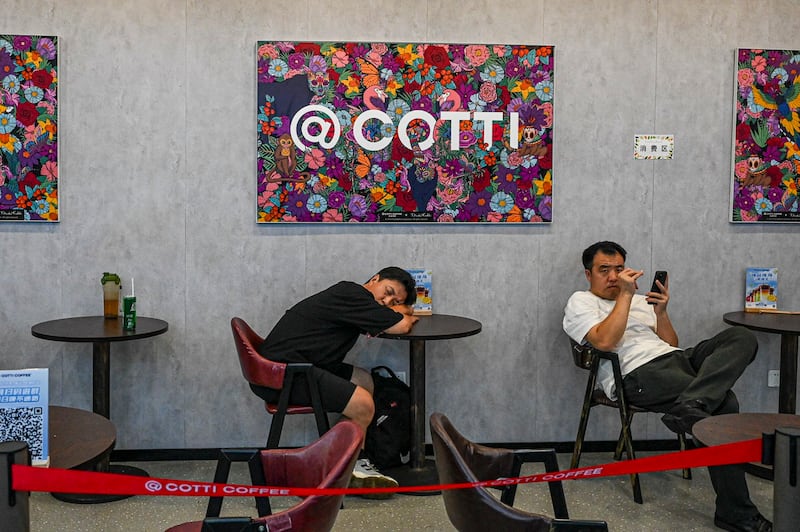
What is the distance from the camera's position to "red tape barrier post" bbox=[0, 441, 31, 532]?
5.19 ft

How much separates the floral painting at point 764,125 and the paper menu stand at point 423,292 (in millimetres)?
1870

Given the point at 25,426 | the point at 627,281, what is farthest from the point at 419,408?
the point at 25,426

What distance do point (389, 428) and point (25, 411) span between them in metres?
2.35

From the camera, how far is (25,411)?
1998 millimetres

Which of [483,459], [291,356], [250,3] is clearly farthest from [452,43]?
[483,459]

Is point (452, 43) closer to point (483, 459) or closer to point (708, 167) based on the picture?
point (708, 167)

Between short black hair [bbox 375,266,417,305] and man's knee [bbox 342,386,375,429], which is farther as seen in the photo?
short black hair [bbox 375,266,417,305]

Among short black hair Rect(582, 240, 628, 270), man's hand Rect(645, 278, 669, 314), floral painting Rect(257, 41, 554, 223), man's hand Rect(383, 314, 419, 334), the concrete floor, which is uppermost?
floral painting Rect(257, 41, 554, 223)

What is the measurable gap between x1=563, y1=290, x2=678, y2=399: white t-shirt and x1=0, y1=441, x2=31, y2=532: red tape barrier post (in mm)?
2854

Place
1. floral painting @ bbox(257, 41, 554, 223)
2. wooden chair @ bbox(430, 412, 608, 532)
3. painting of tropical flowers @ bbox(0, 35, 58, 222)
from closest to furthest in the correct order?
wooden chair @ bbox(430, 412, 608, 532) < painting of tropical flowers @ bbox(0, 35, 58, 222) < floral painting @ bbox(257, 41, 554, 223)

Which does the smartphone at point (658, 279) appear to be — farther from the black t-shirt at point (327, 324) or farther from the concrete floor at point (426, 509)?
the black t-shirt at point (327, 324)

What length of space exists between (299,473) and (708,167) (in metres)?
3.37

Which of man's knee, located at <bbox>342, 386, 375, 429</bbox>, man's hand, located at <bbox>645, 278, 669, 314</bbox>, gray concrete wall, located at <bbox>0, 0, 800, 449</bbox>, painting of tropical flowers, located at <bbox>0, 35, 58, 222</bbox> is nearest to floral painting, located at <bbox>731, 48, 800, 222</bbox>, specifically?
gray concrete wall, located at <bbox>0, 0, 800, 449</bbox>

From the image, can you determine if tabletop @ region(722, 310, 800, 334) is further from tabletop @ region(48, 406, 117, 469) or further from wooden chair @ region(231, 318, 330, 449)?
tabletop @ region(48, 406, 117, 469)
